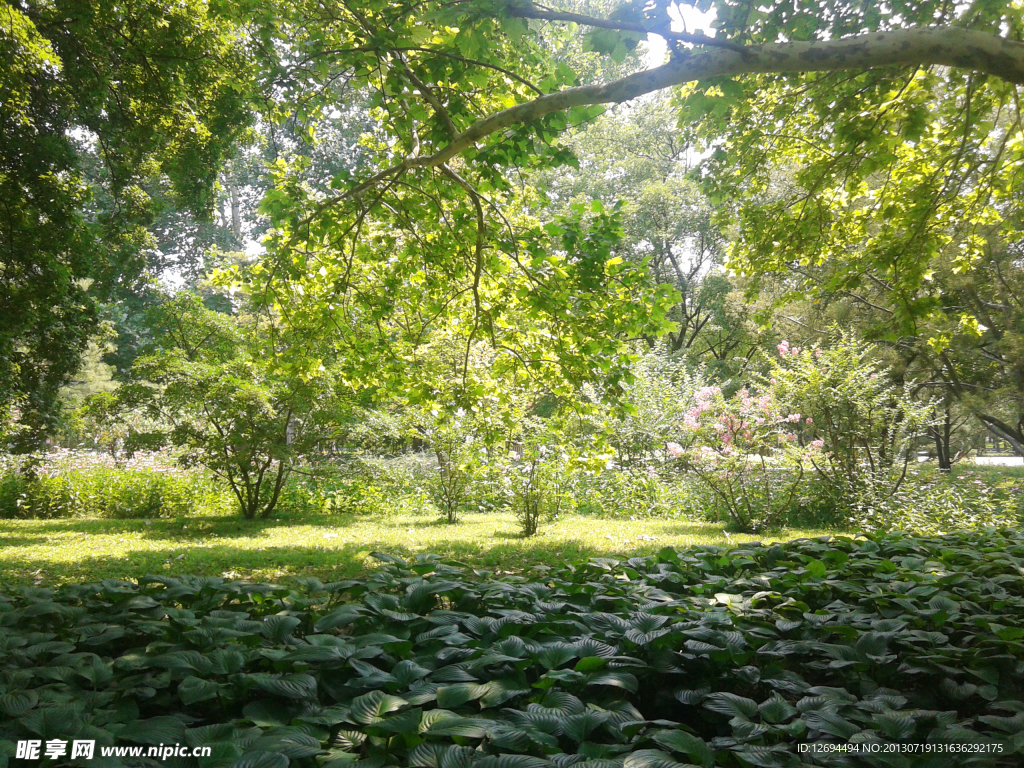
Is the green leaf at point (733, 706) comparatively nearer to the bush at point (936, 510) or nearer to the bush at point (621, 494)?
the bush at point (936, 510)

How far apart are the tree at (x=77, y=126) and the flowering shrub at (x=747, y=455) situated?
7250 millimetres

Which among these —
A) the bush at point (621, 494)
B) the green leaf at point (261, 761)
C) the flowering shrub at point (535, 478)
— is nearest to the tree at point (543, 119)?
the flowering shrub at point (535, 478)

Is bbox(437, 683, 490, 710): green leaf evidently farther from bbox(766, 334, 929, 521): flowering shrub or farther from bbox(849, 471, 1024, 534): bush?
bbox(766, 334, 929, 521): flowering shrub

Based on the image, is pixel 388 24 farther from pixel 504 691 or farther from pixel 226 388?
pixel 226 388

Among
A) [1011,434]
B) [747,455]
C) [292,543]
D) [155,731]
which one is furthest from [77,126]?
[1011,434]

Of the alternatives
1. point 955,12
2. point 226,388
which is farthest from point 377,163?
point 955,12

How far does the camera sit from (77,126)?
6570 millimetres

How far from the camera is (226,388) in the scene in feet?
26.2

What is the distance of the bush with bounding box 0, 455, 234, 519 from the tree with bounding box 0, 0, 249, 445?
3607mm

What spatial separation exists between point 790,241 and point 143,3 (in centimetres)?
655

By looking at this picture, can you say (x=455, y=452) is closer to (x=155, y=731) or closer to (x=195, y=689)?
(x=195, y=689)

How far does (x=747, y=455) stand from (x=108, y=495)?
426 inches

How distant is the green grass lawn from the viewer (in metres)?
5.52

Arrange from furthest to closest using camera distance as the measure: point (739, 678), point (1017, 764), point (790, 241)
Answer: point (790, 241), point (739, 678), point (1017, 764)
